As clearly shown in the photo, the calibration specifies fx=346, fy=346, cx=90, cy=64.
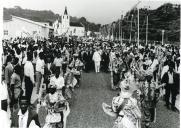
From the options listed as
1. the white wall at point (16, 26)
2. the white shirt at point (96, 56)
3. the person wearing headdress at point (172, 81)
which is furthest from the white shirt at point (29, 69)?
the white wall at point (16, 26)

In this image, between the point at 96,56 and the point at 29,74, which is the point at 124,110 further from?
the point at 96,56

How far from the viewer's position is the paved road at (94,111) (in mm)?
9320

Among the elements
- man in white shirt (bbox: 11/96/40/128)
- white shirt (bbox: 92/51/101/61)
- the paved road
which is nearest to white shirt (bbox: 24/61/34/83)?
the paved road

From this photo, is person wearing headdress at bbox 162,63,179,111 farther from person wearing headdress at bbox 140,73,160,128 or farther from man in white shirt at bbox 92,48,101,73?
man in white shirt at bbox 92,48,101,73

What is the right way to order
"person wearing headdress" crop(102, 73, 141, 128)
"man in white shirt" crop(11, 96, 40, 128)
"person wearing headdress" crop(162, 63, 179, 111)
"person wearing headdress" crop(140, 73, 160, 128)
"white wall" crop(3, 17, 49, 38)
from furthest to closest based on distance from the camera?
"white wall" crop(3, 17, 49, 38) < "person wearing headdress" crop(162, 63, 179, 111) < "person wearing headdress" crop(140, 73, 160, 128) < "man in white shirt" crop(11, 96, 40, 128) < "person wearing headdress" crop(102, 73, 141, 128)

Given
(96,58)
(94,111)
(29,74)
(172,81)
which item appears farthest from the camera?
(96,58)

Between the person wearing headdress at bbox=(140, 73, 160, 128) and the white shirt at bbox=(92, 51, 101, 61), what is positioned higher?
the white shirt at bbox=(92, 51, 101, 61)

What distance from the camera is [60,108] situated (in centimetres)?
749

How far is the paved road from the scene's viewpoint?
9.32 meters

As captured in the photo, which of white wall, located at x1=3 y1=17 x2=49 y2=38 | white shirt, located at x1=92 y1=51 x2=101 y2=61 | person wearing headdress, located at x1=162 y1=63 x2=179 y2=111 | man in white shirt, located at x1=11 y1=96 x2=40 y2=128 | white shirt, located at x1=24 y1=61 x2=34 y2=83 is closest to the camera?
man in white shirt, located at x1=11 y1=96 x2=40 y2=128

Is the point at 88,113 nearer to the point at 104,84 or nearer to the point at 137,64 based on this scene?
the point at 137,64

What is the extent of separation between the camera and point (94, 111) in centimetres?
1078

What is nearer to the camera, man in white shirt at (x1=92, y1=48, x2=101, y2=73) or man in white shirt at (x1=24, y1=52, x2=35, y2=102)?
man in white shirt at (x1=24, y1=52, x2=35, y2=102)

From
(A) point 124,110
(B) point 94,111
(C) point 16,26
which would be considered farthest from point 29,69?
(C) point 16,26
